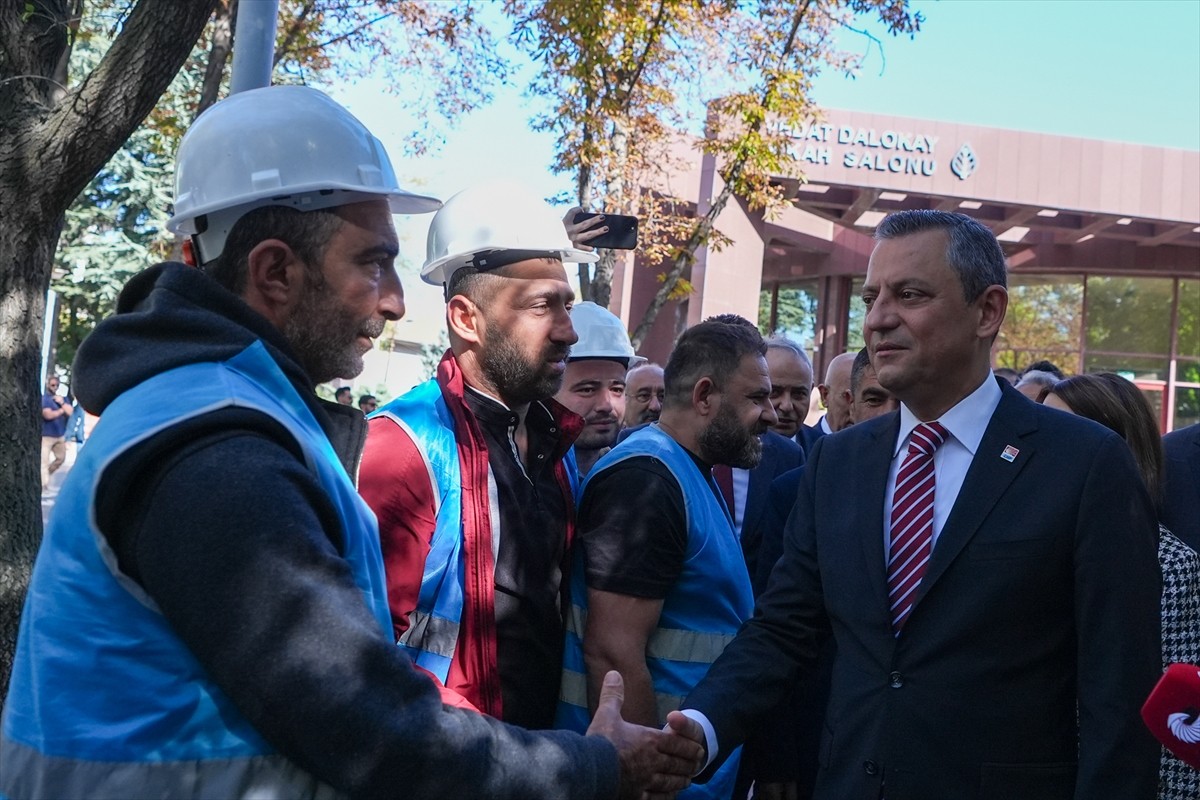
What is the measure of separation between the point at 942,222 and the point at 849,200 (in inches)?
881

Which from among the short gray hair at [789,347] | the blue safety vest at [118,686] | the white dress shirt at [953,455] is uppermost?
the short gray hair at [789,347]

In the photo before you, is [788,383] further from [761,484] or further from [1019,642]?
[1019,642]

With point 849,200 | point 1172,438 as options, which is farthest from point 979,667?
point 849,200

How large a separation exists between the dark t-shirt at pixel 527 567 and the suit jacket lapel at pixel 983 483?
1.01 meters

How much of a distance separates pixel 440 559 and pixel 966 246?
1.63 meters

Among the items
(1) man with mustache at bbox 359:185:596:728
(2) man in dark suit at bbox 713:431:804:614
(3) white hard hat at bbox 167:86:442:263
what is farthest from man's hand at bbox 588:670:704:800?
(2) man in dark suit at bbox 713:431:804:614

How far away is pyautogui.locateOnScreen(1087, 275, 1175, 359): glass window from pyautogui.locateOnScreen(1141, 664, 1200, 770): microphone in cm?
2659

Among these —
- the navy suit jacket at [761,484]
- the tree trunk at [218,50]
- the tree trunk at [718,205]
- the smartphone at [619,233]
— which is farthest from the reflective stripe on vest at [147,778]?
the tree trunk at [718,205]

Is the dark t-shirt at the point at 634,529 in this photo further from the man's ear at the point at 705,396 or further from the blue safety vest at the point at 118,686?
the blue safety vest at the point at 118,686

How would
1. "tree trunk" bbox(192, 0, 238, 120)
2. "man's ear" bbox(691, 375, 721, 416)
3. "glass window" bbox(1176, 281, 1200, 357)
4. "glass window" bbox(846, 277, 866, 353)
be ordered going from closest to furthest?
"man's ear" bbox(691, 375, 721, 416) → "tree trunk" bbox(192, 0, 238, 120) → "glass window" bbox(1176, 281, 1200, 357) → "glass window" bbox(846, 277, 866, 353)

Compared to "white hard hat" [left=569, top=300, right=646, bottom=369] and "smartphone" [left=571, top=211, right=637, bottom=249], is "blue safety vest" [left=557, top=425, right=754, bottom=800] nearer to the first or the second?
"white hard hat" [left=569, top=300, right=646, bottom=369]

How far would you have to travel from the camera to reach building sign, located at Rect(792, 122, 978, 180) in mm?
23188

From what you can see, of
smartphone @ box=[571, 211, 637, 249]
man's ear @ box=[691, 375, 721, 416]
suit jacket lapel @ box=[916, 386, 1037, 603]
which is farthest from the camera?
smartphone @ box=[571, 211, 637, 249]

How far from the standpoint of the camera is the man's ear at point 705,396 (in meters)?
4.08
